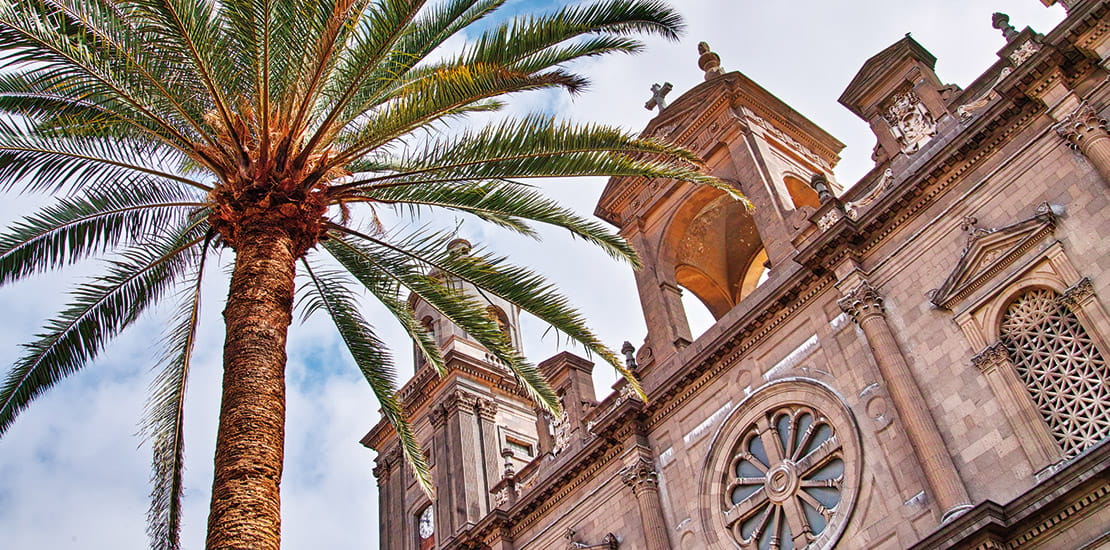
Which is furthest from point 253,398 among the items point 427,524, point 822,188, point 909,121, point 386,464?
point 386,464

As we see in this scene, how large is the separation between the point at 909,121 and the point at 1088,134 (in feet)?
13.5

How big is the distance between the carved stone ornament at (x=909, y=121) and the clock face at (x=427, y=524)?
617 inches

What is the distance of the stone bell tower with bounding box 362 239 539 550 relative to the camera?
2606cm

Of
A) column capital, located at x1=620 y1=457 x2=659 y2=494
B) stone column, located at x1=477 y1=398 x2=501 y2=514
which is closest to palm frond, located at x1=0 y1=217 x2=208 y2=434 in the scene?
column capital, located at x1=620 y1=457 x2=659 y2=494

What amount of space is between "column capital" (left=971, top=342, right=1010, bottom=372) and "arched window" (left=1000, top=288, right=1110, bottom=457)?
145mm

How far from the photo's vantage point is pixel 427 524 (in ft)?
90.8

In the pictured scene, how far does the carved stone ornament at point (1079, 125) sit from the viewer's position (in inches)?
588

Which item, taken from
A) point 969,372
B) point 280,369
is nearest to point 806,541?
point 969,372

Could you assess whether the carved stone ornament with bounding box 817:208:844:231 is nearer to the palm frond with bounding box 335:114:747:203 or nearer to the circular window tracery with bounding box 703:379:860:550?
the circular window tracery with bounding box 703:379:860:550

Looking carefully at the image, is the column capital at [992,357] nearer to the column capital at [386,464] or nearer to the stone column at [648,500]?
the stone column at [648,500]

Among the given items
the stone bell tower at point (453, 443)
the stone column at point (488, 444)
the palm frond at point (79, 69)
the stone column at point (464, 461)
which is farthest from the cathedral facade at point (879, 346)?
the palm frond at point (79, 69)

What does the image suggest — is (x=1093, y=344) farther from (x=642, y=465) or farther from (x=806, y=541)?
(x=642, y=465)

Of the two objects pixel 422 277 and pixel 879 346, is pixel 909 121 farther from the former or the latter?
pixel 422 277

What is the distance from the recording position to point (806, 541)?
16.8 metres
